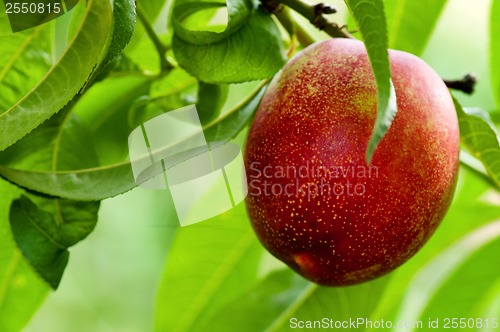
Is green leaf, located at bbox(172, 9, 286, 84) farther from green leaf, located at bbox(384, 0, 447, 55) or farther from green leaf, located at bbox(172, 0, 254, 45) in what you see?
green leaf, located at bbox(384, 0, 447, 55)

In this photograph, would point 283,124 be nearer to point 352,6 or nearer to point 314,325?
point 352,6

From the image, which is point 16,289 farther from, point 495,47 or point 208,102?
point 495,47

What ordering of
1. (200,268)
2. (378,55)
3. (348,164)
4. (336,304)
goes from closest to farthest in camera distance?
(378,55) < (348,164) < (336,304) < (200,268)

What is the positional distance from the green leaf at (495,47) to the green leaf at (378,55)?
0.54 meters

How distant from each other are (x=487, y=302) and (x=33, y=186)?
36.3 inches

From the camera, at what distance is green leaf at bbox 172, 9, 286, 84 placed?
3.16 feet

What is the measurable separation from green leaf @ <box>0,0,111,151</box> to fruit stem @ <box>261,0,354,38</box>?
26cm

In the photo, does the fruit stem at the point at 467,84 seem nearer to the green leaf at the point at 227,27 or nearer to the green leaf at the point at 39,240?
the green leaf at the point at 227,27

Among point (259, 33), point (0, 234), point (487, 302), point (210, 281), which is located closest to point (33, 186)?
point (0, 234)

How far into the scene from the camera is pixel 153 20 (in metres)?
1.17

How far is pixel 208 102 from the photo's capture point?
112 cm

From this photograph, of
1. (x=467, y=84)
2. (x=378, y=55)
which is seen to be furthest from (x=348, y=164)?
(x=467, y=84)

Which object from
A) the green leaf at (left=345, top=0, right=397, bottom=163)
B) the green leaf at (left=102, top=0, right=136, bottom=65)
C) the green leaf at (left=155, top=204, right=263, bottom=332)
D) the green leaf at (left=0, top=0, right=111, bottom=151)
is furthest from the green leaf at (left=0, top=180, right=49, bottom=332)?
the green leaf at (left=345, top=0, right=397, bottom=163)

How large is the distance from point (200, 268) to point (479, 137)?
560 millimetres
